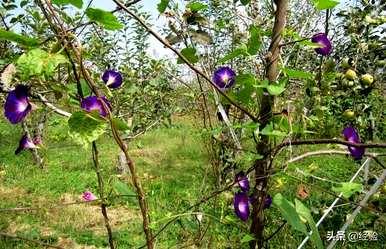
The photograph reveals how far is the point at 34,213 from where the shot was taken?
14.6 ft

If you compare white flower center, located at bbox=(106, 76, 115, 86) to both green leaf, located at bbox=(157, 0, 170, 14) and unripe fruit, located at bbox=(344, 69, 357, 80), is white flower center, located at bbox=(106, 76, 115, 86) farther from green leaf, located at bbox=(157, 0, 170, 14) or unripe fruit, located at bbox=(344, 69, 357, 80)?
unripe fruit, located at bbox=(344, 69, 357, 80)

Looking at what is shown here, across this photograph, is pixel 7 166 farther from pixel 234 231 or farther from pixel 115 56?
pixel 234 231

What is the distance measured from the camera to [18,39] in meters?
0.66

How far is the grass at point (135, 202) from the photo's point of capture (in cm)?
336

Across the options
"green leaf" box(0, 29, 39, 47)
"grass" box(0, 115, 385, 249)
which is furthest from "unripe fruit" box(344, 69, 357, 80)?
"green leaf" box(0, 29, 39, 47)

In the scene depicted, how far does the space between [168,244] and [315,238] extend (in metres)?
2.93

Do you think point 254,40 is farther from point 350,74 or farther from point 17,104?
point 350,74

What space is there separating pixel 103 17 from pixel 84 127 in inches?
7.0

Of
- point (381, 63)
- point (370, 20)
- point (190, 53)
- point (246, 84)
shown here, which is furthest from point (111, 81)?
point (381, 63)

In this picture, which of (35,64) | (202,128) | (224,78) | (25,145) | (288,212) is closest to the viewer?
(35,64)

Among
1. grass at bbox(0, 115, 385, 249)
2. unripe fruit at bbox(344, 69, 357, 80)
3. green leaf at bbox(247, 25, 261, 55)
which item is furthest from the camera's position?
grass at bbox(0, 115, 385, 249)

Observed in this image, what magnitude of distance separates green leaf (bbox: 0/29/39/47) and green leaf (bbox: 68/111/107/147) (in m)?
0.13

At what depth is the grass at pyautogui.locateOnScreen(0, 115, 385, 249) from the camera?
132 inches

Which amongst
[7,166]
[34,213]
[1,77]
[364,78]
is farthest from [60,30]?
[7,166]
